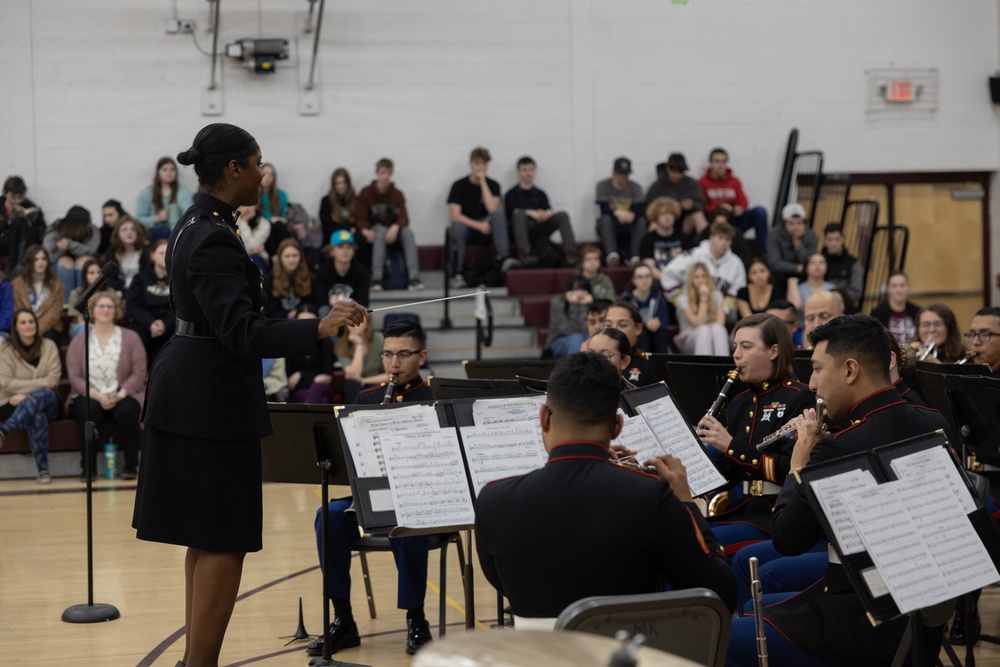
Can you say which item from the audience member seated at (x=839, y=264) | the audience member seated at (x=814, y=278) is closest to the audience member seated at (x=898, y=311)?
the audience member seated at (x=814, y=278)

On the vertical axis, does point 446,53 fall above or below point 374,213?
above

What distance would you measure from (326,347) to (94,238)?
9.73 ft

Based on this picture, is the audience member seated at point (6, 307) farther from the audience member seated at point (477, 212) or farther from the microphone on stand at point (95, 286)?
the microphone on stand at point (95, 286)

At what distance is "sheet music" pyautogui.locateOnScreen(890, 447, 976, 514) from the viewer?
2.81 meters

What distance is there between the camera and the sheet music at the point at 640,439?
3.92 meters

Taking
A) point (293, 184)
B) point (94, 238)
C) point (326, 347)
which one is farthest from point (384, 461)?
point (293, 184)

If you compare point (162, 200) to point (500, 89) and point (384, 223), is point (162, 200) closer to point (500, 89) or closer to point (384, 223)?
point (384, 223)

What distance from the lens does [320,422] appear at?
4387 millimetres

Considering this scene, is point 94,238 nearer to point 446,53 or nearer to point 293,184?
point 293,184

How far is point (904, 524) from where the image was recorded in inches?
108

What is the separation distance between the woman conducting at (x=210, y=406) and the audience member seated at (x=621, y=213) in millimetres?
8951

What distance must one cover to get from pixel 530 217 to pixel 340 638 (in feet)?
26.1

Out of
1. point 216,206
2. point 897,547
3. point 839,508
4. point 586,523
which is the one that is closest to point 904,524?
point 897,547

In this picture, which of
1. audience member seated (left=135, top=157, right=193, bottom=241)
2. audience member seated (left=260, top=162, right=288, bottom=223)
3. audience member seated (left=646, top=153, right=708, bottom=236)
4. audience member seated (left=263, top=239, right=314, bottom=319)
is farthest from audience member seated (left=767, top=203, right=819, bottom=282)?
audience member seated (left=135, top=157, right=193, bottom=241)
